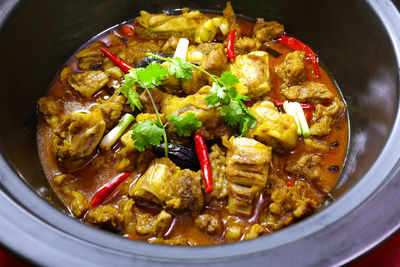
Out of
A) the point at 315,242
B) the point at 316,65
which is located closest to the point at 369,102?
the point at 316,65

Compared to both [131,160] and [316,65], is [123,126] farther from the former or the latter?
[316,65]

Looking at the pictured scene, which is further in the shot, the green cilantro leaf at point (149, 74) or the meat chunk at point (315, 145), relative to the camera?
the meat chunk at point (315, 145)

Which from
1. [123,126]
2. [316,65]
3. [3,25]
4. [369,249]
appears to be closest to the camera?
[369,249]

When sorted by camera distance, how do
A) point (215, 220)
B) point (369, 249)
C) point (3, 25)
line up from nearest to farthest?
point (369, 249), point (215, 220), point (3, 25)

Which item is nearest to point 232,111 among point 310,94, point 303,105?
point 303,105

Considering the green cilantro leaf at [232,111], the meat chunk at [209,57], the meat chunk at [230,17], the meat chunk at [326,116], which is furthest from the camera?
the meat chunk at [230,17]

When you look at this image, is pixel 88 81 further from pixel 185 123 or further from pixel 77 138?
pixel 185 123

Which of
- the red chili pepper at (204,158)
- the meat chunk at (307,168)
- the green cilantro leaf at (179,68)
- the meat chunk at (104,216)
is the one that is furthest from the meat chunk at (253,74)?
the meat chunk at (104,216)

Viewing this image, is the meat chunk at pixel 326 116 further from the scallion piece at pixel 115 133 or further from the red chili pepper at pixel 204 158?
the scallion piece at pixel 115 133
